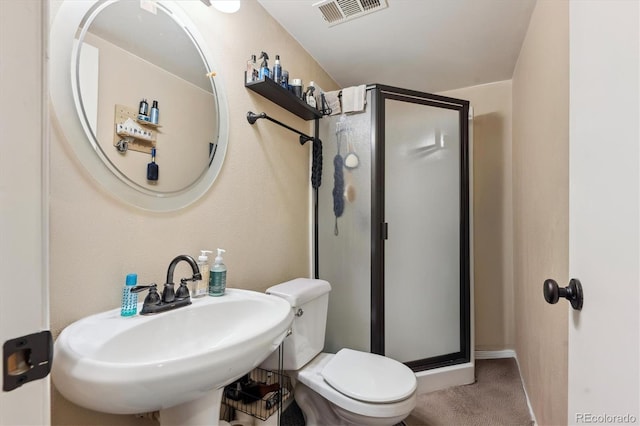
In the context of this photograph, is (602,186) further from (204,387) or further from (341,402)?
(341,402)

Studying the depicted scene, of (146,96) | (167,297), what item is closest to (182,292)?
(167,297)

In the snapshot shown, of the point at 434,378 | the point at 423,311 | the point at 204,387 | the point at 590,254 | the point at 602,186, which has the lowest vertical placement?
the point at 434,378

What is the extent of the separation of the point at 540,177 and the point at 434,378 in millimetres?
1389

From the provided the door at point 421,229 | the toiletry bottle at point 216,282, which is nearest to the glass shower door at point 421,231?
the door at point 421,229

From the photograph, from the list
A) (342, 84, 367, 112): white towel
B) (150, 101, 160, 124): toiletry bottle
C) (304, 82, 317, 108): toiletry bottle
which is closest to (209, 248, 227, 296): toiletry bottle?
(150, 101, 160, 124): toiletry bottle

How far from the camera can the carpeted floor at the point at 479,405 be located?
1.61 metres

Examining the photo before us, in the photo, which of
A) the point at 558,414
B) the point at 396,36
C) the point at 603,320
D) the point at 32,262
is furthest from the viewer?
the point at 396,36

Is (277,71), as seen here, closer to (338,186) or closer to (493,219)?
(338,186)

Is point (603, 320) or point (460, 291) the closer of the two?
point (603, 320)

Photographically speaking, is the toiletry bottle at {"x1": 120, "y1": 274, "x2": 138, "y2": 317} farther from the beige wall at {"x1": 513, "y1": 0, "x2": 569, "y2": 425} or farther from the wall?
the beige wall at {"x1": 513, "y1": 0, "x2": 569, "y2": 425}

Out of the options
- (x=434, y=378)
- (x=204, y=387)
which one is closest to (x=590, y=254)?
(x=204, y=387)

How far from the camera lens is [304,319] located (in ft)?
4.73

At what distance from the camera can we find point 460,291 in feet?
6.81

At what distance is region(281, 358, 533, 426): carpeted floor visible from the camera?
1602mm
